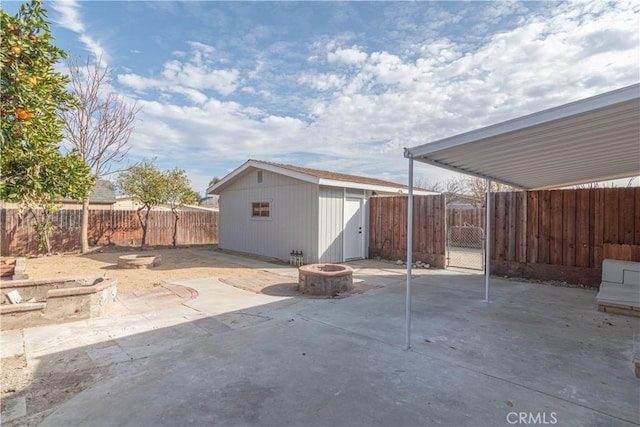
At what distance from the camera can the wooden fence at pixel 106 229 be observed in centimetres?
1117

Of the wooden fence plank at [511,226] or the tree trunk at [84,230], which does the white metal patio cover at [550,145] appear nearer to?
the wooden fence plank at [511,226]

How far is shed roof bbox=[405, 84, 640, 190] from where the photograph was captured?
262cm

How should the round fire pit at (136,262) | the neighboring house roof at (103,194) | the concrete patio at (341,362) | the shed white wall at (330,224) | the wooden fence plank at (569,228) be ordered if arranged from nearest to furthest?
the concrete patio at (341,362)
the wooden fence plank at (569,228)
the round fire pit at (136,262)
the shed white wall at (330,224)
the neighboring house roof at (103,194)

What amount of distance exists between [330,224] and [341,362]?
22.2 feet

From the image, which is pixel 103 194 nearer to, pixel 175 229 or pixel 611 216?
pixel 175 229

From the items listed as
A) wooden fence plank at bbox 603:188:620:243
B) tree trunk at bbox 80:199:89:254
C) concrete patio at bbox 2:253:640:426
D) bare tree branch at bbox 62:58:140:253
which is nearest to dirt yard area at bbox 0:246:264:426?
concrete patio at bbox 2:253:640:426

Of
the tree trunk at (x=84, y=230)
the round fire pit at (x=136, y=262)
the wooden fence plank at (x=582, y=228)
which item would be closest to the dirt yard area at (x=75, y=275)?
the round fire pit at (x=136, y=262)

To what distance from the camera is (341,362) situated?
10.4 feet

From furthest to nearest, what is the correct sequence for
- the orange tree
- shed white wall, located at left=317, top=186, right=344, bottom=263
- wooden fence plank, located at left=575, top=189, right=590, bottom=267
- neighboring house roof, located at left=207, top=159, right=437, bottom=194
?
shed white wall, located at left=317, top=186, right=344, bottom=263 < neighboring house roof, located at left=207, top=159, right=437, bottom=194 < wooden fence plank, located at left=575, top=189, right=590, bottom=267 < the orange tree

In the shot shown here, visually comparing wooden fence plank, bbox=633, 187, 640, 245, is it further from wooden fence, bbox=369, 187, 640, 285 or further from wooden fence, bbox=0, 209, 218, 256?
wooden fence, bbox=0, 209, 218, 256

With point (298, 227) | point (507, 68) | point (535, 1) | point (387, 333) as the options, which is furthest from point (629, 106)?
point (298, 227)

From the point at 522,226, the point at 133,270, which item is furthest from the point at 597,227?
the point at 133,270

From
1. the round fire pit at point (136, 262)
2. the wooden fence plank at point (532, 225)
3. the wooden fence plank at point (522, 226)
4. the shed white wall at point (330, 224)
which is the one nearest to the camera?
the wooden fence plank at point (532, 225)

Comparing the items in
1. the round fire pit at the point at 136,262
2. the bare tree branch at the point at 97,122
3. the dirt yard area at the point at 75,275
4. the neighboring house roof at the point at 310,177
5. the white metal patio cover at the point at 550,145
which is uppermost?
the bare tree branch at the point at 97,122
